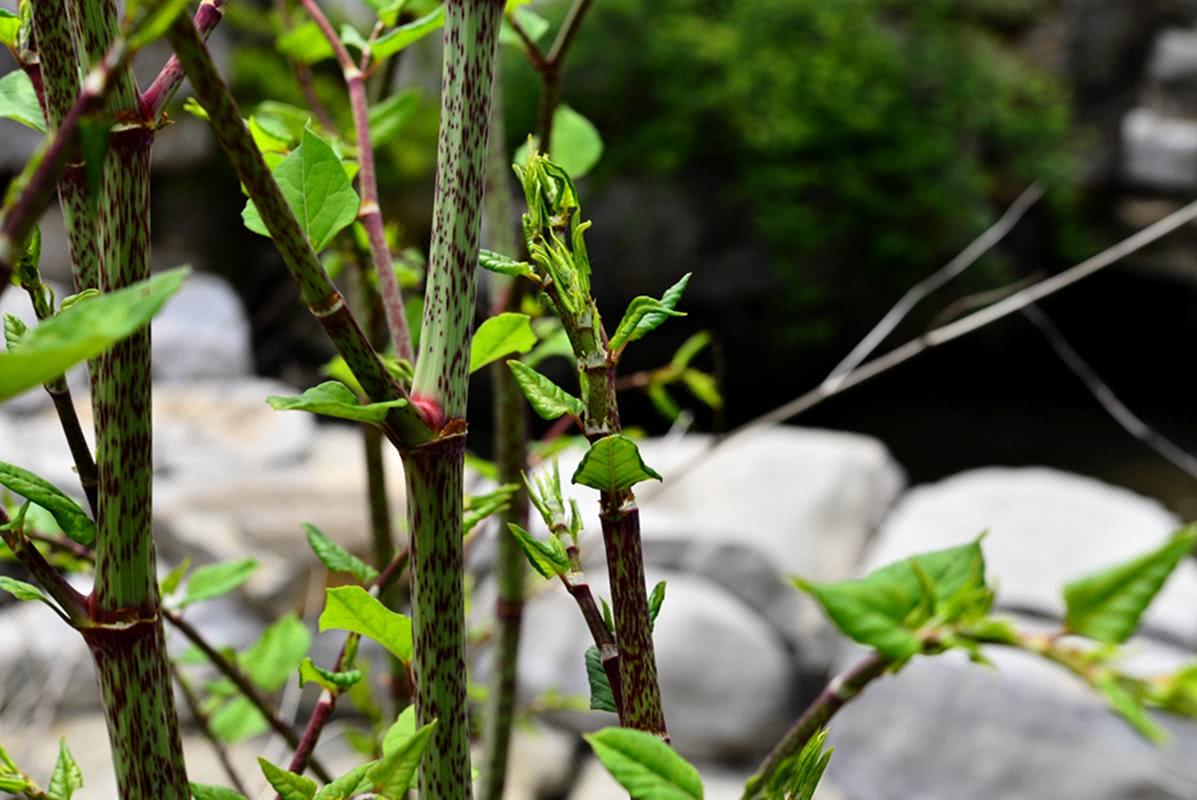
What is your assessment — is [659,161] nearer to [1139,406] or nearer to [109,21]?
[1139,406]

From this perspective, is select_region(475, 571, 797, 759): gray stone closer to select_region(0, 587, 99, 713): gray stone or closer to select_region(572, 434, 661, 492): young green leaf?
select_region(0, 587, 99, 713): gray stone

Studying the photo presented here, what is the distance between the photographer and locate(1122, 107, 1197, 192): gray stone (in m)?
3.51

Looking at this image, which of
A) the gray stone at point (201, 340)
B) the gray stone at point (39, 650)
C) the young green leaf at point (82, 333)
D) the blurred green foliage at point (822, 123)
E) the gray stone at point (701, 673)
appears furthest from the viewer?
the blurred green foliage at point (822, 123)

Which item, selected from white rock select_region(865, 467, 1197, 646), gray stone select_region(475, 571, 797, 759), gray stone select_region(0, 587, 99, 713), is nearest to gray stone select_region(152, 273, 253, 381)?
gray stone select_region(0, 587, 99, 713)

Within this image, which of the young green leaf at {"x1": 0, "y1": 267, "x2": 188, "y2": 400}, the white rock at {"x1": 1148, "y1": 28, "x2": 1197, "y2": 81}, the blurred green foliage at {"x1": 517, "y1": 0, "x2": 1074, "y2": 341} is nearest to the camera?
the young green leaf at {"x1": 0, "y1": 267, "x2": 188, "y2": 400}

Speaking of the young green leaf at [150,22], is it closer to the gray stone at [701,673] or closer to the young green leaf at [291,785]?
the young green leaf at [291,785]

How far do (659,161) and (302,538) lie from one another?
2.25 m

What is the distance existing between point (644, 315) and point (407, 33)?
0.11 meters

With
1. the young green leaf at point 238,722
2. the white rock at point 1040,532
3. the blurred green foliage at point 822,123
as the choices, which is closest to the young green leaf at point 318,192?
the young green leaf at point 238,722

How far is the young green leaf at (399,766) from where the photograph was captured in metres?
0.15

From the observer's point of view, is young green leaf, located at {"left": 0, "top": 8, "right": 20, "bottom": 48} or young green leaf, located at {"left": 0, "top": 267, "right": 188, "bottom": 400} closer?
young green leaf, located at {"left": 0, "top": 267, "right": 188, "bottom": 400}

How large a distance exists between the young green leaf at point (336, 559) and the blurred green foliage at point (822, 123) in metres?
3.22

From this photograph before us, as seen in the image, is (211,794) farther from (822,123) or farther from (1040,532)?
(822,123)

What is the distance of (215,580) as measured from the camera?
301 mm
